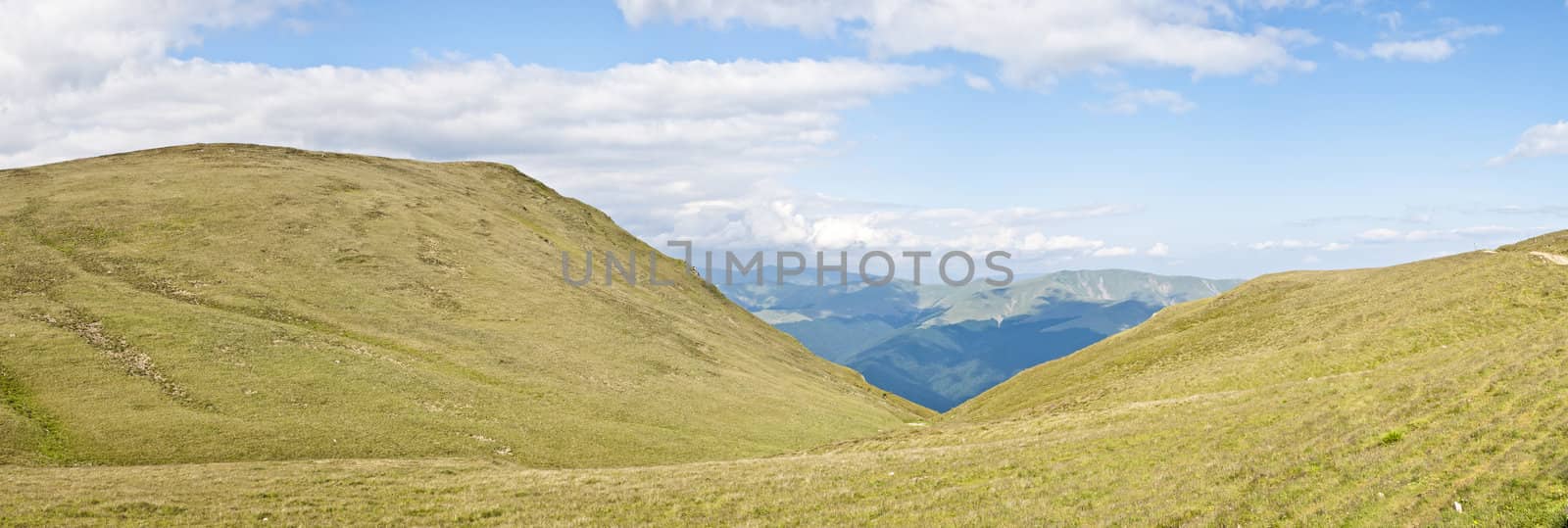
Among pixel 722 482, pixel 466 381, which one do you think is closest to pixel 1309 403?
pixel 722 482

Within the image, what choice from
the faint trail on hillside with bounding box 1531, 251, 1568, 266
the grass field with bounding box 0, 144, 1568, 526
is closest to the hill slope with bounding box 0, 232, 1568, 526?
the grass field with bounding box 0, 144, 1568, 526

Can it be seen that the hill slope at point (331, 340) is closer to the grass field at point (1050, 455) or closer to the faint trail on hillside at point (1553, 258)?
the grass field at point (1050, 455)

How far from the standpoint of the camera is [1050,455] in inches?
1542

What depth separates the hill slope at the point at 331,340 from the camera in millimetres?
55812

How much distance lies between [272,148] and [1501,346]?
18381 cm

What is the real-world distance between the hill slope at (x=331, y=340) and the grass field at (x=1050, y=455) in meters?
0.62

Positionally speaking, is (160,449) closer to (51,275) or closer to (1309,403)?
(51,275)

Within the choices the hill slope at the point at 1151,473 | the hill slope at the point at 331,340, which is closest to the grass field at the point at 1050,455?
the hill slope at the point at 1151,473

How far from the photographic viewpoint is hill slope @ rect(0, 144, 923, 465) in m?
55.8

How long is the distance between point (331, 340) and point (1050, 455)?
216 ft

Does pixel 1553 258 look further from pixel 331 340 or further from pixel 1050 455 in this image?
pixel 331 340

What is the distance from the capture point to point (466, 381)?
7188 centimetres

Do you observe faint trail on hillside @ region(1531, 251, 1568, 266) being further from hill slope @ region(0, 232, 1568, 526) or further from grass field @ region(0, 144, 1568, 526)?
hill slope @ region(0, 232, 1568, 526)

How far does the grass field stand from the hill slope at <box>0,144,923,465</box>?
62 cm
